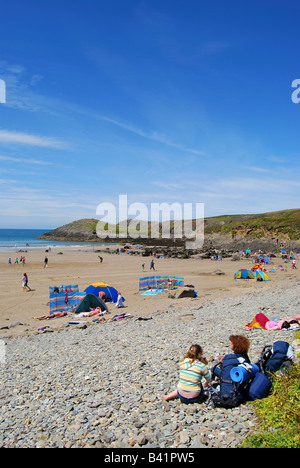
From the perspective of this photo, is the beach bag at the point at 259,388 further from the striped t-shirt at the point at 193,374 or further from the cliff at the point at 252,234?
the cliff at the point at 252,234

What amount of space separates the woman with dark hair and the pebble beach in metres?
0.17

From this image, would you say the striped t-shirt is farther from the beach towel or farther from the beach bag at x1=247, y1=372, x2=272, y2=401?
the beach towel

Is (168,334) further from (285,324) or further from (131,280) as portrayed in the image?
(131,280)

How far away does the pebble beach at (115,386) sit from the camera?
574 cm

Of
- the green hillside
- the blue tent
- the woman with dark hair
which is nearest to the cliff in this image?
the green hillside

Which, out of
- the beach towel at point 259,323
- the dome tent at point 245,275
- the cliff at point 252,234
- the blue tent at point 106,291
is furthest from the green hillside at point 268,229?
the beach towel at point 259,323

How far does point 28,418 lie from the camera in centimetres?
681

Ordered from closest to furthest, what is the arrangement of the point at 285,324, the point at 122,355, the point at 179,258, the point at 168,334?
1. the point at 122,355
2. the point at 285,324
3. the point at 168,334
4. the point at 179,258

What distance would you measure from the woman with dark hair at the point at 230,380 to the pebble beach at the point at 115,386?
0.55 ft

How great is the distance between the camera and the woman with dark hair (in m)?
6.15

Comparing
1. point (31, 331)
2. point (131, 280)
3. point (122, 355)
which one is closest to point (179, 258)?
point (131, 280)

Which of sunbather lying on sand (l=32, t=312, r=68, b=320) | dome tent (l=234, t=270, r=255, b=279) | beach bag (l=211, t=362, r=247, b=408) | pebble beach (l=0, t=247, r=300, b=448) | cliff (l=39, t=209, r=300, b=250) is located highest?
cliff (l=39, t=209, r=300, b=250)

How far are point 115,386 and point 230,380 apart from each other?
3.10 meters

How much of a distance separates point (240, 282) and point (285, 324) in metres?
21.8
